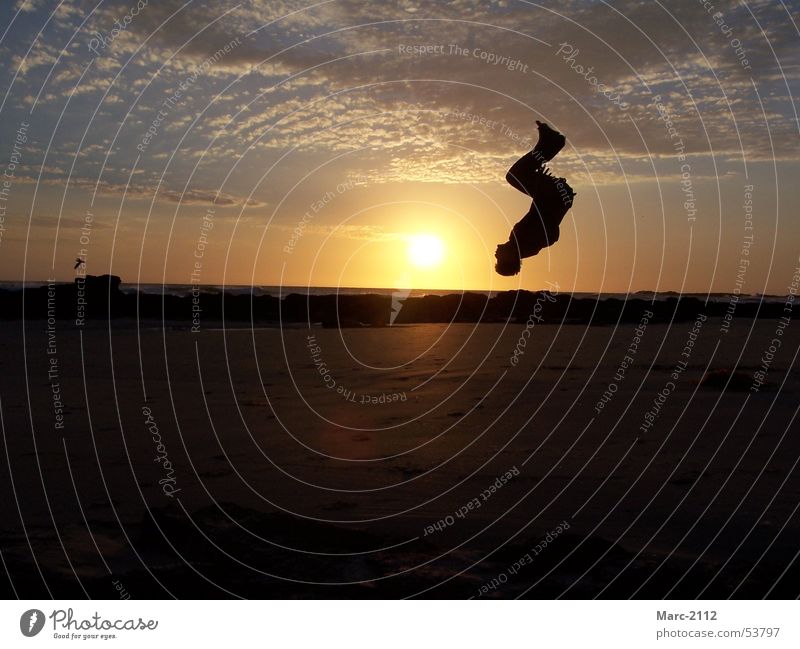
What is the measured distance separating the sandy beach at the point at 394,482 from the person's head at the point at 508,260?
318cm

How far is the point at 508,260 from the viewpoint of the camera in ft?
16.9

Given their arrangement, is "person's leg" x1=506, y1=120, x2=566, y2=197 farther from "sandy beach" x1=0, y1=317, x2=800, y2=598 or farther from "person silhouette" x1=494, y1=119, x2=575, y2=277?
"sandy beach" x1=0, y1=317, x2=800, y2=598

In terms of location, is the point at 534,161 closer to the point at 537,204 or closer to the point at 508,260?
the point at 537,204

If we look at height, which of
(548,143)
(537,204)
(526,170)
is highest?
(548,143)

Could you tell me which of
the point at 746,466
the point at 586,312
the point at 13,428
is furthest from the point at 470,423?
the point at 586,312

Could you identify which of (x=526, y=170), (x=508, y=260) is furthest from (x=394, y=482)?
(x=526, y=170)

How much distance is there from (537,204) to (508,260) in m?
0.62

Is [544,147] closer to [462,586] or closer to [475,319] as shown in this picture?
[462,586]

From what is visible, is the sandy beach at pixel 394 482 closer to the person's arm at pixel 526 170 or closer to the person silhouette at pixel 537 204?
the person silhouette at pixel 537 204

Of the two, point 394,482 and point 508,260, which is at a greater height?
point 508,260

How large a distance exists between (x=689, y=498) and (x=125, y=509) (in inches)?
239

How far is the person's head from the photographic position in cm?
514

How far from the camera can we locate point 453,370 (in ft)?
64.6

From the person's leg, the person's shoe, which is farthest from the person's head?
the person's shoe
